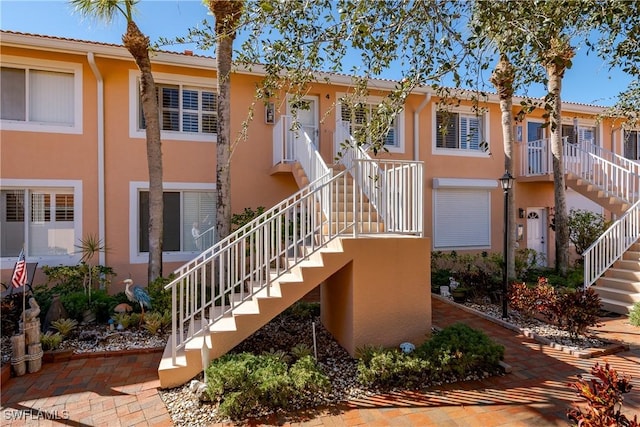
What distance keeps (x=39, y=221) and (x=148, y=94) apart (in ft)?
13.9

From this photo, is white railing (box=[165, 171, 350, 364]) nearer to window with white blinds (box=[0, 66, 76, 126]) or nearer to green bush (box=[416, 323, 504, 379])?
green bush (box=[416, 323, 504, 379])

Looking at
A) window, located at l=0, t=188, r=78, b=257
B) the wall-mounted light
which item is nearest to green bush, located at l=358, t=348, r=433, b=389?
the wall-mounted light

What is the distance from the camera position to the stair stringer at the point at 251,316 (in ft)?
15.0

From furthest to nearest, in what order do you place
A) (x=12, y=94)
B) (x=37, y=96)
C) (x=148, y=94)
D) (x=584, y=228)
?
(x=584, y=228) → (x=37, y=96) → (x=12, y=94) → (x=148, y=94)

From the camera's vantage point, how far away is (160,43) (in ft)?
13.7

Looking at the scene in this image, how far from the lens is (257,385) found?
3965mm

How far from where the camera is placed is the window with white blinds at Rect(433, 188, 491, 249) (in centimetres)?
1163

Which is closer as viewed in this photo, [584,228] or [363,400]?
[363,400]

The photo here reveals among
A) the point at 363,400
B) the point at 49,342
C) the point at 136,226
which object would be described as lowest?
the point at 363,400

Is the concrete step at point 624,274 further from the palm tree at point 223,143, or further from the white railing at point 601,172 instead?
the palm tree at point 223,143

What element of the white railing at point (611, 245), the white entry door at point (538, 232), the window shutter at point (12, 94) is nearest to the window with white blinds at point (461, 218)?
the white entry door at point (538, 232)

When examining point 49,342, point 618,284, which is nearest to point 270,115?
point 49,342

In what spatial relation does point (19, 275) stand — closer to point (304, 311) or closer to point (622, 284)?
point (304, 311)

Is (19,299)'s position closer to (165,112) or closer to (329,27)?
(165,112)
